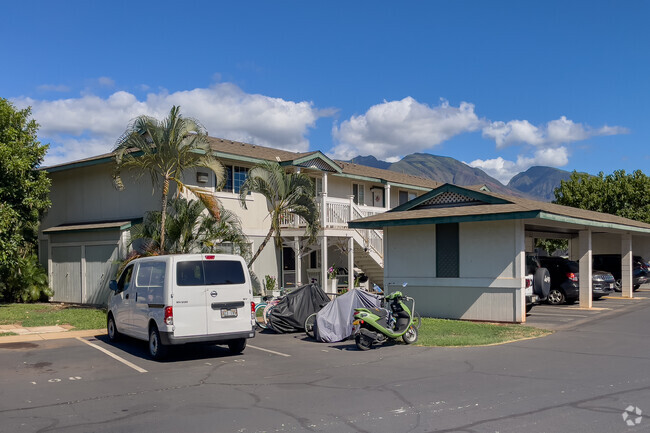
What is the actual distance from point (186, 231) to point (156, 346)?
691 centimetres

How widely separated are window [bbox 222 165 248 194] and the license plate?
10769 millimetres

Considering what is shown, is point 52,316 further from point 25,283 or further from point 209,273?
point 209,273

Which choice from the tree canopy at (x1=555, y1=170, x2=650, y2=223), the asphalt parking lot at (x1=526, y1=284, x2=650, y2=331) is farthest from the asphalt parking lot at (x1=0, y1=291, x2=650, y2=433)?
the tree canopy at (x1=555, y1=170, x2=650, y2=223)

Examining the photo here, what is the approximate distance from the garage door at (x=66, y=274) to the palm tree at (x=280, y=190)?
7.17m

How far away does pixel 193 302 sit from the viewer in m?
10.9

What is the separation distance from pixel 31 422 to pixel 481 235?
12.4 m

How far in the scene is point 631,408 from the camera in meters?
7.14

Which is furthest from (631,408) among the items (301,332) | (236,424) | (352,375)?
(301,332)

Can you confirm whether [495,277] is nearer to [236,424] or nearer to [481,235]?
[481,235]

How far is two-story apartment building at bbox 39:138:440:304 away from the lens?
20.6 meters

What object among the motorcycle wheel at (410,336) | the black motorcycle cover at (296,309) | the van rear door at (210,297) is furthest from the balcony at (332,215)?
the van rear door at (210,297)

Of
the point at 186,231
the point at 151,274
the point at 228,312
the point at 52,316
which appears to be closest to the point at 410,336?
the point at 228,312

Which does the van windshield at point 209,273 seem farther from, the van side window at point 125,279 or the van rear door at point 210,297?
the van side window at point 125,279

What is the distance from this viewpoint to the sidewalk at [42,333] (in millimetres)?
14234
